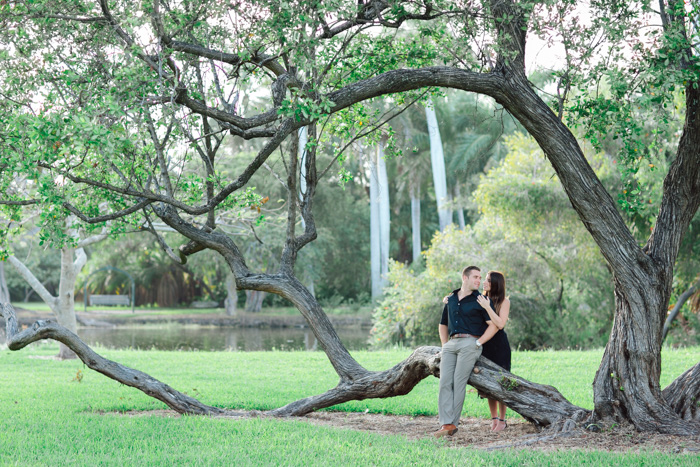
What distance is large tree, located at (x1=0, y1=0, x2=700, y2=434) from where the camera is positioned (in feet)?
21.2

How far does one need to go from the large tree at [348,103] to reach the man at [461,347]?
232 mm

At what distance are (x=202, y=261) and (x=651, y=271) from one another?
26.8 metres

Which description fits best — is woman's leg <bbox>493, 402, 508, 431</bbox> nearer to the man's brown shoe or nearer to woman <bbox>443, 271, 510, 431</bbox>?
woman <bbox>443, 271, 510, 431</bbox>

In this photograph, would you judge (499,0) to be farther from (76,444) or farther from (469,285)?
(76,444)

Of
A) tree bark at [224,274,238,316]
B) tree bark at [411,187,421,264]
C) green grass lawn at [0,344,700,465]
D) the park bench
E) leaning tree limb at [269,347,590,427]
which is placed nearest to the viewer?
green grass lawn at [0,344,700,465]

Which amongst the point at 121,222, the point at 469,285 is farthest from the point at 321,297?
the point at 469,285

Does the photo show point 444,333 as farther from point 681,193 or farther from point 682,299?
point 682,299

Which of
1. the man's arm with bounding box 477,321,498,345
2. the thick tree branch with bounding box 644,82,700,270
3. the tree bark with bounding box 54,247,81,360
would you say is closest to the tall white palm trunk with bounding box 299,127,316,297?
the man's arm with bounding box 477,321,498,345

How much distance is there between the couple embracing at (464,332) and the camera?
6668 mm

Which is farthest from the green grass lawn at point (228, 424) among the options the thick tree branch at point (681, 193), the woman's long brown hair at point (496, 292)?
the thick tree branch at point (681, 193)

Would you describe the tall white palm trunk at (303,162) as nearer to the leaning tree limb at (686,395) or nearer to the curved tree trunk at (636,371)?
the curved tree trunk at (636,371)

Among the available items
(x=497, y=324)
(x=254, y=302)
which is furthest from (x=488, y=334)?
(x=254, y=302)

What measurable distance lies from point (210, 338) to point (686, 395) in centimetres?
2072

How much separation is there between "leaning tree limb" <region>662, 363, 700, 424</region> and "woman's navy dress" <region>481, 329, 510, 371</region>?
1511 millimetres
